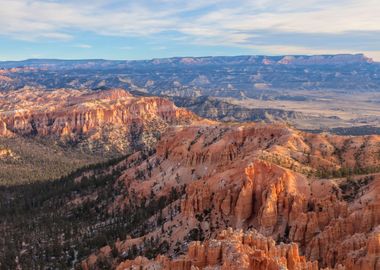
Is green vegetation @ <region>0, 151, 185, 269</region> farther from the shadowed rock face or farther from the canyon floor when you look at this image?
the shadowed rock face

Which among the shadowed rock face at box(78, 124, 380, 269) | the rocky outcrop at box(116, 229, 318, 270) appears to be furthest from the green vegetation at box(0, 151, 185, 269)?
the rocky outcrop at box(116, 229, 318, 270)

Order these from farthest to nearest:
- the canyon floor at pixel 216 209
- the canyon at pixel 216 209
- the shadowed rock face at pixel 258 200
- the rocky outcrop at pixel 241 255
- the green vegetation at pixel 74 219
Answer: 1. the green vegetation at pixel 74 219
2. the canyon floor at pixel 216 209
3. the canyon at pixel 216 209
4. the shadowed rock face at pixel 258 200
5. the rocky outcrop at pixel 241 255

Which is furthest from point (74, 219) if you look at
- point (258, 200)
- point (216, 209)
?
point (258, 200)

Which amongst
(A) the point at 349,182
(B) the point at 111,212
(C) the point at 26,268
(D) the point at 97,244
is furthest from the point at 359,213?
(B) the point at 111,212

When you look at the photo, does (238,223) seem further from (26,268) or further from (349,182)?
(26,268)

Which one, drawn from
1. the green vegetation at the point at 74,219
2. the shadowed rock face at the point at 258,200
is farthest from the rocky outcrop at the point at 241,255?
the green vegetation at the point at 74,219

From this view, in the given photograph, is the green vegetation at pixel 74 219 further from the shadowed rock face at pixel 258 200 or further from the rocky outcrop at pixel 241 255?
the rocky outcrop at pixel 241 255

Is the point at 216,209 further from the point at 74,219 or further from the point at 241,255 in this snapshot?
the point at 74,219

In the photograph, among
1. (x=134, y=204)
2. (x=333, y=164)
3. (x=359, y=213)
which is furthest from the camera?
(x=134, y=204)
